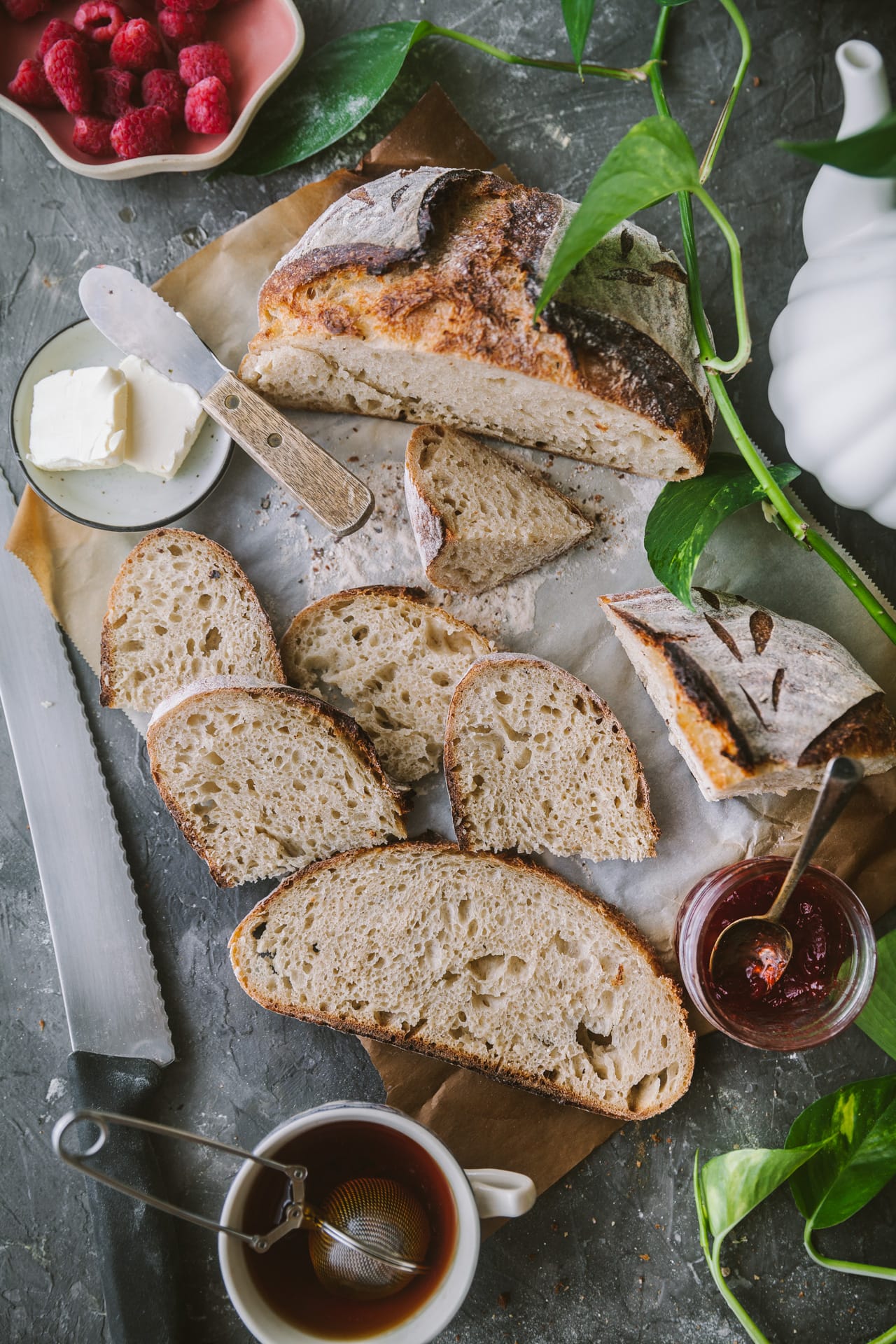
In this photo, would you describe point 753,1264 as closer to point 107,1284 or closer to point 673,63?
point 107,1284

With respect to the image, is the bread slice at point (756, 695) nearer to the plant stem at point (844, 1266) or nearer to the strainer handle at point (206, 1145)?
the plant stem at point (844, 1266)

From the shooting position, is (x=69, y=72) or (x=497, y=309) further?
(x=69, y=72)

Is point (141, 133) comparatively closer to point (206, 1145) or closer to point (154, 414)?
point (154, 414)

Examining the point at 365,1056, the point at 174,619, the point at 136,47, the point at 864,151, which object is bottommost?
the point at 365,1056

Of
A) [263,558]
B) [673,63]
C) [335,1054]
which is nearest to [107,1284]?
[335,1054]

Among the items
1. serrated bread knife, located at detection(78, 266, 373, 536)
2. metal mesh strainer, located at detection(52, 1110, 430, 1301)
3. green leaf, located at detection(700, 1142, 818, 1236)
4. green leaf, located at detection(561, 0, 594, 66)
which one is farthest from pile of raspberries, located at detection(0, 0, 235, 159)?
green leaf, located at detection(700, 1142, 818, 1236)

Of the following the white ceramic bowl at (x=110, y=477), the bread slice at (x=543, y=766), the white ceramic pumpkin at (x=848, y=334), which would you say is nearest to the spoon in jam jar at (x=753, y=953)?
the bread slice at (x=543, y=766)

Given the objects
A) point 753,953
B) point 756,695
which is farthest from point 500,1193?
point 756,695
